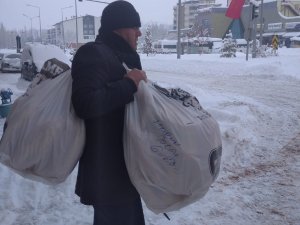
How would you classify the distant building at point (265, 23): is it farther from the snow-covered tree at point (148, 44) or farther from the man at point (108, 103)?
the man at point (108, 103)

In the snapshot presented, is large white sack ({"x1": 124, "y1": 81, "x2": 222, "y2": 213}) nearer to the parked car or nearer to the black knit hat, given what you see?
the black knit hat

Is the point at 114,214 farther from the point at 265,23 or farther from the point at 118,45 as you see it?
the point at 265,23

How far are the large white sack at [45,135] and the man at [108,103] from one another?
9cm

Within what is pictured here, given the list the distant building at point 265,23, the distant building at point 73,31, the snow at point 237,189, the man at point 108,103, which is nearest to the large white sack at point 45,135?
the man at point 108,103

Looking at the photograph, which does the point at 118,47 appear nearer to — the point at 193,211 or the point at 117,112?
the point at 117,112

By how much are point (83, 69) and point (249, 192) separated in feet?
9.44

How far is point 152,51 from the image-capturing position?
157ft

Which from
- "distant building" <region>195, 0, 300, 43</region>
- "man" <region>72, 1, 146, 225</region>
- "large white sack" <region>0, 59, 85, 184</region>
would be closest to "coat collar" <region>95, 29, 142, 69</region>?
"man" <region>72, 1, 146, 225</region>

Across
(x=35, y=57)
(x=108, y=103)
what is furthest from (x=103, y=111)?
(x=35, y=57)

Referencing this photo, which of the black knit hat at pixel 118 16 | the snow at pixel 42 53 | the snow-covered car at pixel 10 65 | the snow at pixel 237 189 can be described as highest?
the black knit hat at pixel 118 16

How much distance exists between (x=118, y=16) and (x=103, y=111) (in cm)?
57

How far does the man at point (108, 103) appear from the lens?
199cm

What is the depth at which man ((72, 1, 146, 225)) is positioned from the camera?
1.99 meters

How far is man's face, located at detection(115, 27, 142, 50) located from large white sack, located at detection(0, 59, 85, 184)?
1.25ft
